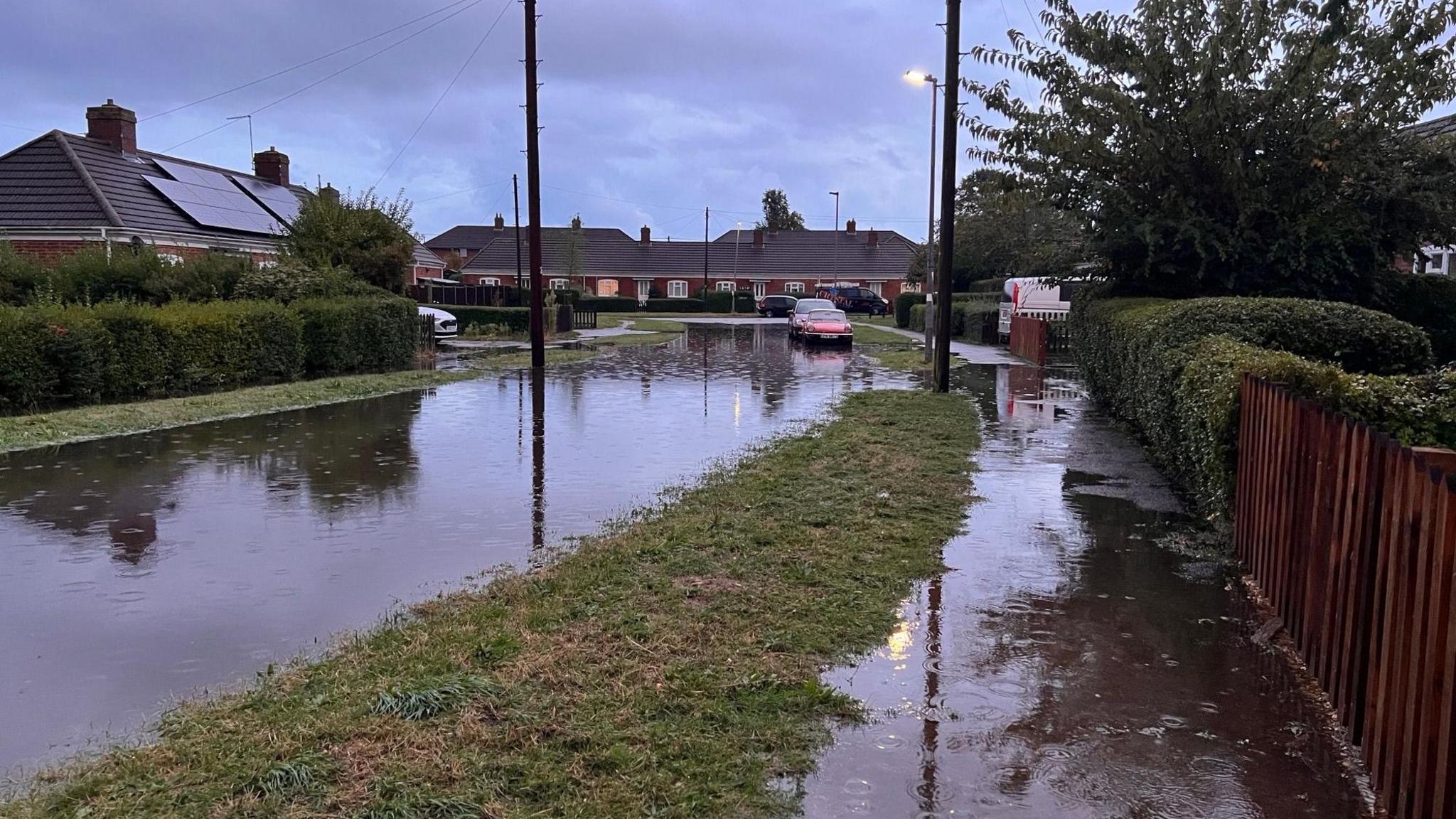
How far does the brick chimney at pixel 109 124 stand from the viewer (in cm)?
3388

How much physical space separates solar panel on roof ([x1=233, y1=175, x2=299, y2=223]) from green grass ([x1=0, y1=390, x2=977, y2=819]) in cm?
3556

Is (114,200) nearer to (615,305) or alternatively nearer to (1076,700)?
(1076,700)

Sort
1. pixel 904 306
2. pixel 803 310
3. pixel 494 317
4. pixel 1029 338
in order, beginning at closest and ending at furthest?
pixel 1029 338 → pixel 494 317 → pixel 803 310 → pixel 904 306

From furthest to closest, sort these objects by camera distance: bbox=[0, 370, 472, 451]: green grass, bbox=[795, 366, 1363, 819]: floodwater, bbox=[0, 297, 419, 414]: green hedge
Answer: bbox=[0, 297, 419, 414]: green hedge
bbox=[0, 370, 472, 451]: green grass
bbox=[795, 366, 1363, 819]: floodwater

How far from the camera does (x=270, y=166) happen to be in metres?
43.9

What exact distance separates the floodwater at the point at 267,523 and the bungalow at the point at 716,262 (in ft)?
229

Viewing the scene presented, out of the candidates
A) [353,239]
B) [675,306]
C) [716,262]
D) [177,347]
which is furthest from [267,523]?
[716,262]

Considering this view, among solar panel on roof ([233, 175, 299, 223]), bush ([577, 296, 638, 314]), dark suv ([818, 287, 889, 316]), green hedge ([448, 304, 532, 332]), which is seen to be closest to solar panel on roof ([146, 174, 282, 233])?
solar panel on roof ([233, 175, 299, 223])

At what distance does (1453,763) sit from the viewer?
338cm

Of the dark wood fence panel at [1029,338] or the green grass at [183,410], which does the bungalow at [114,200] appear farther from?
the dark wood fence panel at [1029,338]

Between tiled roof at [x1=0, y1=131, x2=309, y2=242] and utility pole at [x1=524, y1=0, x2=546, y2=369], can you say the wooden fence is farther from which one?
tiled roof at [x1=0, y1=131, x2=309, y2=242]

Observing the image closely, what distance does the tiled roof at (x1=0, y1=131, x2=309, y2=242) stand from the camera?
29.3 meters

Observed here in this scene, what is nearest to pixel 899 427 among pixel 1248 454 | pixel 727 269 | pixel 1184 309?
pixel 1184 309

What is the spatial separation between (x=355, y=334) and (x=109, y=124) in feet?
59.8
